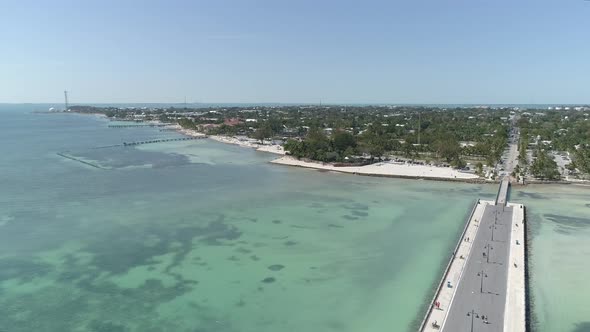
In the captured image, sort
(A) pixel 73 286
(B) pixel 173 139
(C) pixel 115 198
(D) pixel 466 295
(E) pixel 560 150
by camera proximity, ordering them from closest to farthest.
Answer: (D) pixel 466 295 < (A) pixel 73 286 < (C) pixel 115 198 < (E) pixel 560 150 < (B) pixel 173 139

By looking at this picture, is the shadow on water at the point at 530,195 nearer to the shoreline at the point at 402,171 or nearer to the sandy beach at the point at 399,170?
the shoreline at the point at 402,171

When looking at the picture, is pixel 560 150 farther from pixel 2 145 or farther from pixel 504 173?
pixel 2 145

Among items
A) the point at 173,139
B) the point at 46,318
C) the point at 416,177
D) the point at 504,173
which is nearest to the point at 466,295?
the point at 46,318

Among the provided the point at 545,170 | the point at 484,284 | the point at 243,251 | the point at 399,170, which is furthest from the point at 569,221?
the point at 243,251

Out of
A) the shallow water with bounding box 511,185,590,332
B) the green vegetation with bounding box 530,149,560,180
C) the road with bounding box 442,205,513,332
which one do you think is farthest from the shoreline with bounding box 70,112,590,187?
the road with bounding box 442,205,513,332

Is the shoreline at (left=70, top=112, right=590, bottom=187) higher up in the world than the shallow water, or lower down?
higher up

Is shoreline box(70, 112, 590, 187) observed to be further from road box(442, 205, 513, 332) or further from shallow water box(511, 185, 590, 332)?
road box(442, 205, 513, 332)
